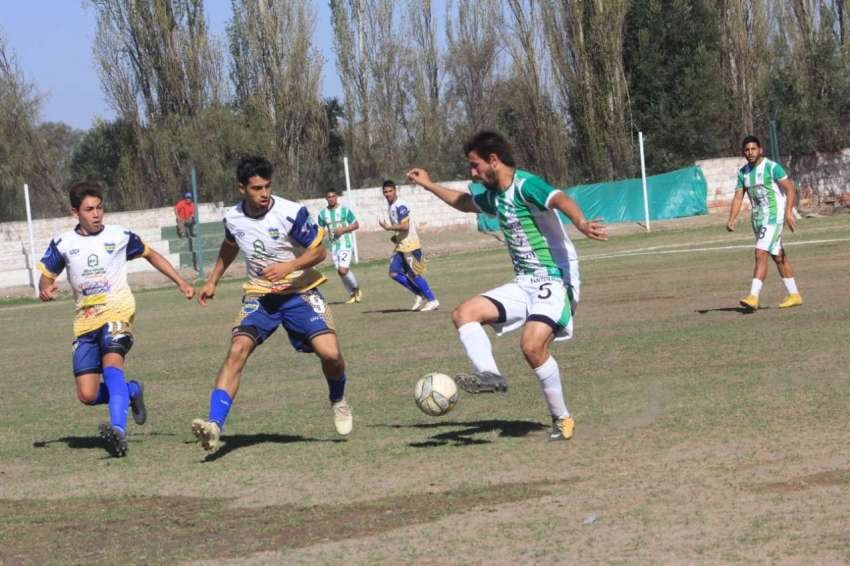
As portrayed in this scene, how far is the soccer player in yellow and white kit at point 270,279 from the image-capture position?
336 inches

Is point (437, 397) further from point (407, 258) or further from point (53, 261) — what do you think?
point (407, 258)

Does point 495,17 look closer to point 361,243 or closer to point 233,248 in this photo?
point 361,243

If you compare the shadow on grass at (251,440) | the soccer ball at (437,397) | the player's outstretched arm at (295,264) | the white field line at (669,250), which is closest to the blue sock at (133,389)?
the shadow on grass at (251,440)

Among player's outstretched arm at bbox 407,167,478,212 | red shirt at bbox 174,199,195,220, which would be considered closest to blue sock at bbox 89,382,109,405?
player's outstretched arm at bbox 407,167,478,212

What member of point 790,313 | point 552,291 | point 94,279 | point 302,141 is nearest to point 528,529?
point 552,291

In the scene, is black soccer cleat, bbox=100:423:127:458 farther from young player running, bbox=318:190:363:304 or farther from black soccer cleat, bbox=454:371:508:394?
young player running, bbox=318:190:363:304

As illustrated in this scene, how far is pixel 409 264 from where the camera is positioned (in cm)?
1978

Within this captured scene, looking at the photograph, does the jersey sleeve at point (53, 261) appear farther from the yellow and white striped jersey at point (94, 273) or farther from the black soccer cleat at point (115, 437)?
the black soccer cleat at point (115, 437)

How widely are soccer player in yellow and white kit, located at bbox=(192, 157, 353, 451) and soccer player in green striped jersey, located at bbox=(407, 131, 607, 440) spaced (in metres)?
1.00

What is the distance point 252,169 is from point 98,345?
76.0 inches

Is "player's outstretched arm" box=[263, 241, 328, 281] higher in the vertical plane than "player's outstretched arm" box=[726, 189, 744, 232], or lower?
higher

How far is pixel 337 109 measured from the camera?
51125 mm

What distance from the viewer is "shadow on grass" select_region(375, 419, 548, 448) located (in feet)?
27.6

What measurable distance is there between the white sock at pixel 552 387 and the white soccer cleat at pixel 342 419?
1.46 m
